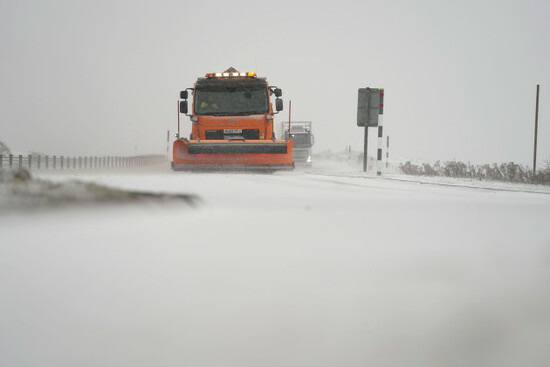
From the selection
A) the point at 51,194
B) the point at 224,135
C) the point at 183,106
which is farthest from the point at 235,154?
the point at 51,194

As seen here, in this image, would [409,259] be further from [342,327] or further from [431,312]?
[342,327]

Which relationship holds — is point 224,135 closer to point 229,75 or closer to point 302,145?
point 229,75

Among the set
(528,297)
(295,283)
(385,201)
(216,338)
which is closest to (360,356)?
(295,283)

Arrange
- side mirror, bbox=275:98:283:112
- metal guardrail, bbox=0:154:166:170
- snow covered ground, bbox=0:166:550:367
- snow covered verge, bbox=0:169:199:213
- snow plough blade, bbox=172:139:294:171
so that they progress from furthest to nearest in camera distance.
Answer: metal guardrail, bbox=0:154:166:170, side mirror, bbox=275:98:283:112, snow plough blade, bbox=172:139:294:171, snow covered verge, bbox=0:169:199:213, snow covered ground, bbox=0:166:550:367

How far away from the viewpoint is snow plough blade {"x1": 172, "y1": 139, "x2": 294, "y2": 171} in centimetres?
1012

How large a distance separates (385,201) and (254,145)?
26.1 feet

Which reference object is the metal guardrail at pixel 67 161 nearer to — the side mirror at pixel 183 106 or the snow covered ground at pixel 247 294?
the side mirror at pixel 183 106

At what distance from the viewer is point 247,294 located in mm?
1242

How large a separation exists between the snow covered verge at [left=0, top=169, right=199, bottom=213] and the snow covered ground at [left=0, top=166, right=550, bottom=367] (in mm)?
28

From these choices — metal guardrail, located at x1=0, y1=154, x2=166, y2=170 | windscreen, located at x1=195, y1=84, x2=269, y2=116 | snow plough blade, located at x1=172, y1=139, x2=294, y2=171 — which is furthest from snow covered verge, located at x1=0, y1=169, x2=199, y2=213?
metal guardrail, located at x1=0, y1=154, x2=166, y2=170

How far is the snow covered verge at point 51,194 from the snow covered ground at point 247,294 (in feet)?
0.09

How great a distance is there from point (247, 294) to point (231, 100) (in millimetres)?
10936

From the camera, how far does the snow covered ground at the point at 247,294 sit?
3.70ft

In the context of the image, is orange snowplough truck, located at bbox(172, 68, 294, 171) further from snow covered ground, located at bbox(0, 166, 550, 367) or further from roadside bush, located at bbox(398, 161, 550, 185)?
snow covered ground, located at bbox(0, 166, 550, 367)
